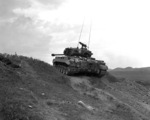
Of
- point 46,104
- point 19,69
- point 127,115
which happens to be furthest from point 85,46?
point 46,104

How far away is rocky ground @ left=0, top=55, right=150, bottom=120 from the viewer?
43.0ft

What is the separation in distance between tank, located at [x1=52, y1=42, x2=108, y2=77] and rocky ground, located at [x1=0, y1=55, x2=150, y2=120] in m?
0.68

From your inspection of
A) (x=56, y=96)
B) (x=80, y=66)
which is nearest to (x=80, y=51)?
(x=80, y=66)

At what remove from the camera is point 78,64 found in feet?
81.0

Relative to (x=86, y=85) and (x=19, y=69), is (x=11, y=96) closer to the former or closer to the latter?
(x=19, y=69)

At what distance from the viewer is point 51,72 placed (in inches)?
929

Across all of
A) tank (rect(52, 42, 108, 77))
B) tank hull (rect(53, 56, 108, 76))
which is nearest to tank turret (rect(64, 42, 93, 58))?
tank (rect(52, 42, 108, 77))

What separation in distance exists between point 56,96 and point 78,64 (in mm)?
7862

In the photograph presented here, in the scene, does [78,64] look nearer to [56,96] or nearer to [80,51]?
[80,51]

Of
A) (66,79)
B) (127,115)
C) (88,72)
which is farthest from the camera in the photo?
(88,72)

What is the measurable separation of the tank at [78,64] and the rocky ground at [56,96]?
2.22 feet

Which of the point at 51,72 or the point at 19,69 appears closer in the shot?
the point at 19,69

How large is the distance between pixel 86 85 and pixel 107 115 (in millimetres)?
6930

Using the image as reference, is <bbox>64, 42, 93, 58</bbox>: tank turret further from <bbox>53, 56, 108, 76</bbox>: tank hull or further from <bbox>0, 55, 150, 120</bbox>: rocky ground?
<bbox>0, 55, 150, 120</bbox>: rocky ground
